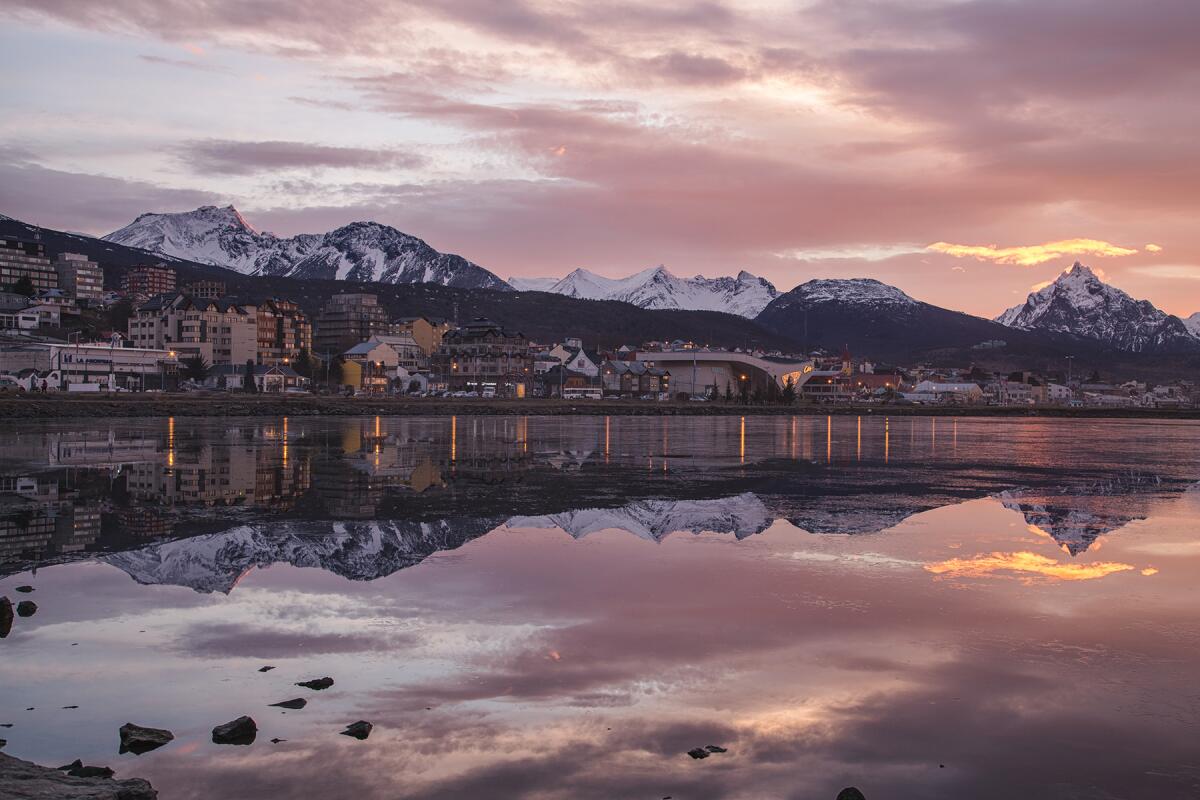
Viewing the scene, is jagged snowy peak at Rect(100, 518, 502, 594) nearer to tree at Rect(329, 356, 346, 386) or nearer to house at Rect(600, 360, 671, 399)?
tree at Rect(329, 356, 346, 386)

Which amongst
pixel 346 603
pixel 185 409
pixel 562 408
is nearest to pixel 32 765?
pixel 346 603

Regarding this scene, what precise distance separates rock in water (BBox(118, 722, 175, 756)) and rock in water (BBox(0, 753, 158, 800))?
79 centimetres

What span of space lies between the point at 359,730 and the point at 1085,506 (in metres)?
23.8

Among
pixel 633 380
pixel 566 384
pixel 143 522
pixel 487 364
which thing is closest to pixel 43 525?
pixel 143 522

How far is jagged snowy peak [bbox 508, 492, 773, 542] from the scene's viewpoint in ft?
72.7

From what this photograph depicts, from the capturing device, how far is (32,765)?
8.06m

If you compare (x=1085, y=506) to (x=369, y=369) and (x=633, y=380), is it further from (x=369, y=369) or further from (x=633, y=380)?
(x=633, y=380)

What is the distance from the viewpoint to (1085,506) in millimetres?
27469

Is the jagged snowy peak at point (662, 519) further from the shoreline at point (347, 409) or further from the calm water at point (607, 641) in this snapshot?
the shoreline at point (347, 409)

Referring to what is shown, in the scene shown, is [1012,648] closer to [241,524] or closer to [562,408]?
[241,524]

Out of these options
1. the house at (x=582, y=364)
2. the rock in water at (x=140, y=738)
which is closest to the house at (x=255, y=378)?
the house at (x=582, y=364)

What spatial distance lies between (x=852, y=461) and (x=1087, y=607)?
3060cm

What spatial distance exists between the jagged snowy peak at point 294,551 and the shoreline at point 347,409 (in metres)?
59.5

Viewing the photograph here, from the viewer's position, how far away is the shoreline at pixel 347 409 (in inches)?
3223
